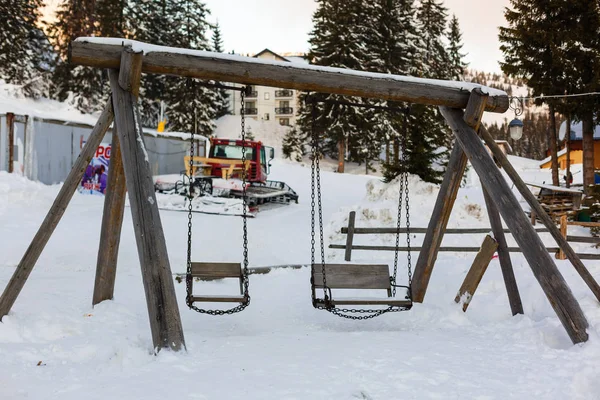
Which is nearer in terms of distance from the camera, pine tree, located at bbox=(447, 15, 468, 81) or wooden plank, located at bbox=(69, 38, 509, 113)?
wooden plank, located at bbox=(69, 38, 509, 113)

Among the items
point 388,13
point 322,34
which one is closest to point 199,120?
point 322,34

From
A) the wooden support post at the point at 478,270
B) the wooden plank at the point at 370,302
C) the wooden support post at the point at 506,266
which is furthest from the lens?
the wooden support post at the point at 478,270

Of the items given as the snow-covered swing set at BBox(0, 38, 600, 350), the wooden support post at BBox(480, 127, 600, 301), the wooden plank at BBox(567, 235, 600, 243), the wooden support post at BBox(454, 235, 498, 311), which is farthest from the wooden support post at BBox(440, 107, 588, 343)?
the wooden plank at BBox(567, 235, 600, 243)

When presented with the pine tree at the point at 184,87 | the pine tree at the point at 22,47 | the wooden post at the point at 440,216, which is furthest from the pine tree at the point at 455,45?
the wooden post at the point at 440,216

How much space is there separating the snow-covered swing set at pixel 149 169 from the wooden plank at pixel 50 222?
0.03 ft

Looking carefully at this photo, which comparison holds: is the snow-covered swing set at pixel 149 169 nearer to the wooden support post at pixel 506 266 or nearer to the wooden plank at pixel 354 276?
the wooden support post at pixel 506 266

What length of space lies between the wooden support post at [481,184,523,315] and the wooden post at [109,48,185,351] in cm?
393

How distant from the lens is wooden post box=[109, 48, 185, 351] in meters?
4.72

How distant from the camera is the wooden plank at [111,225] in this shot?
6.06 metres

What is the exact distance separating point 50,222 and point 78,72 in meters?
37.8

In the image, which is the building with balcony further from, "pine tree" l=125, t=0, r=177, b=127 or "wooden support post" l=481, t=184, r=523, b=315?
"wooden support post" l=481, t=184, r=523, b=315

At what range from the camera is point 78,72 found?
39.5 metres

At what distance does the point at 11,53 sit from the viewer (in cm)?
3409

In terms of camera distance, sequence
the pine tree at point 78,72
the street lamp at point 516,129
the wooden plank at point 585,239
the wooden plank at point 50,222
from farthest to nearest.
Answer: the pine tree at point 78,72 < the street lamp at point 516,129 < the wooden plank at point 585,239 < the wooden plank at point 50,222
